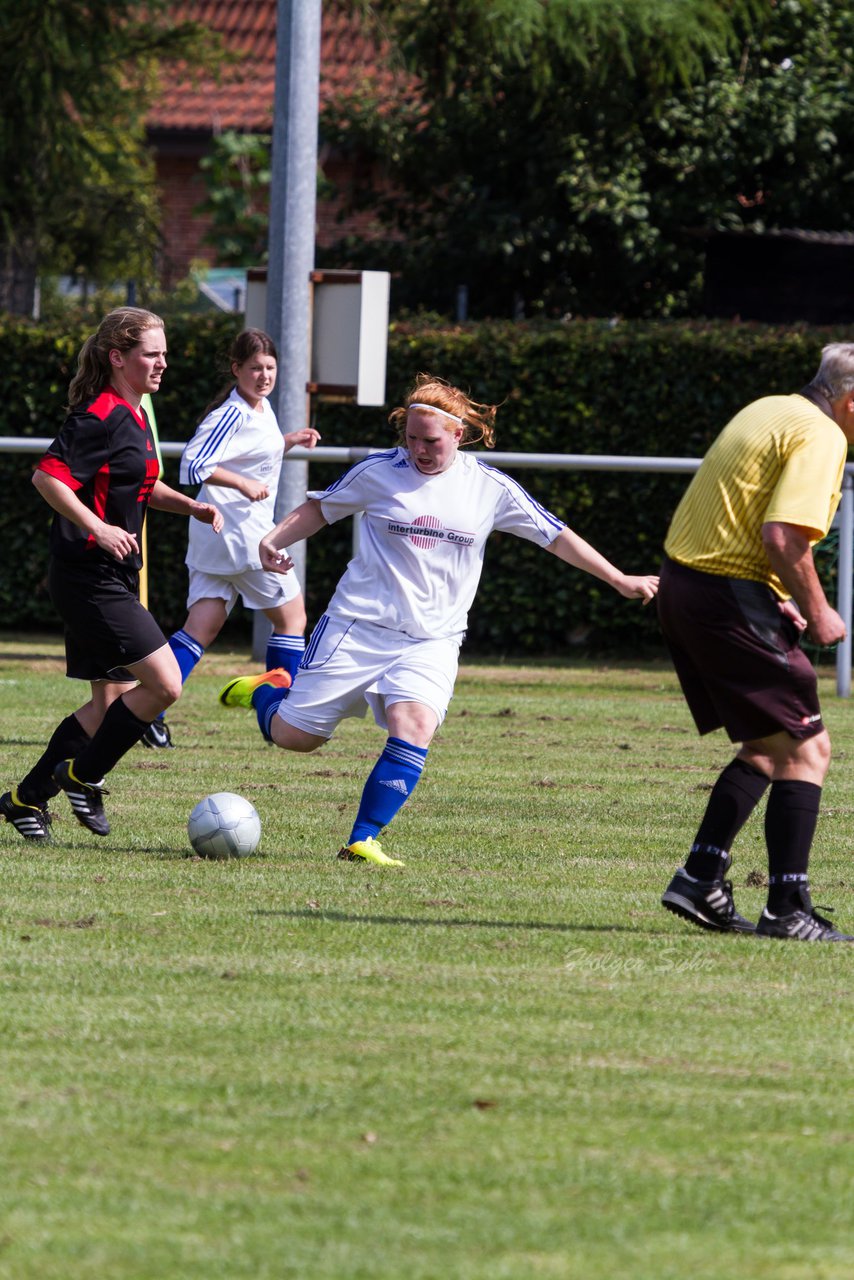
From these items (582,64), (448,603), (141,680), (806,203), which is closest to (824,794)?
(448,603)

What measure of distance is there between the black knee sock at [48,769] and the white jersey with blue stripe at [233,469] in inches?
116

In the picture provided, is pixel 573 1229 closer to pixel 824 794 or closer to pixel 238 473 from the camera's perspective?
pixel 824 794

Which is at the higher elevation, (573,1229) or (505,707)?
(573,1229)

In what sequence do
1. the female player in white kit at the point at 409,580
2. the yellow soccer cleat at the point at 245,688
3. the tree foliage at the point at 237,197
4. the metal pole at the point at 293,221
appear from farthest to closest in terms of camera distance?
the tree foliage at the point at 237,197 → the metal pole at the point at 293,221 → the yellow soccer cleat at the point at 245,688 → the female player in white kit at the point at 409,580

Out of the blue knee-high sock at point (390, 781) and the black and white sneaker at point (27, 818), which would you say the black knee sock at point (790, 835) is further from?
the black and white sneaker at point (27, 818)

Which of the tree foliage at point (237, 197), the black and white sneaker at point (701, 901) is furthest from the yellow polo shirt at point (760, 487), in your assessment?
the tree foliage at point (237, 197)

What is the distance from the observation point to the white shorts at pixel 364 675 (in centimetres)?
695

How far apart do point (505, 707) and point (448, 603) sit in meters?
5.12

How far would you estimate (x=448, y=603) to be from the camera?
23.3 ft

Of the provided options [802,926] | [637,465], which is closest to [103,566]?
[802,926]

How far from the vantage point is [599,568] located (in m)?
7.02

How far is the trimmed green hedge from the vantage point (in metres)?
14.9

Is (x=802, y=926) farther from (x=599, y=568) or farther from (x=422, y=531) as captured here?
(x=422, y=531)

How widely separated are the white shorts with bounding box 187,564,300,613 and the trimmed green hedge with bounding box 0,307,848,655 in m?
4.87
